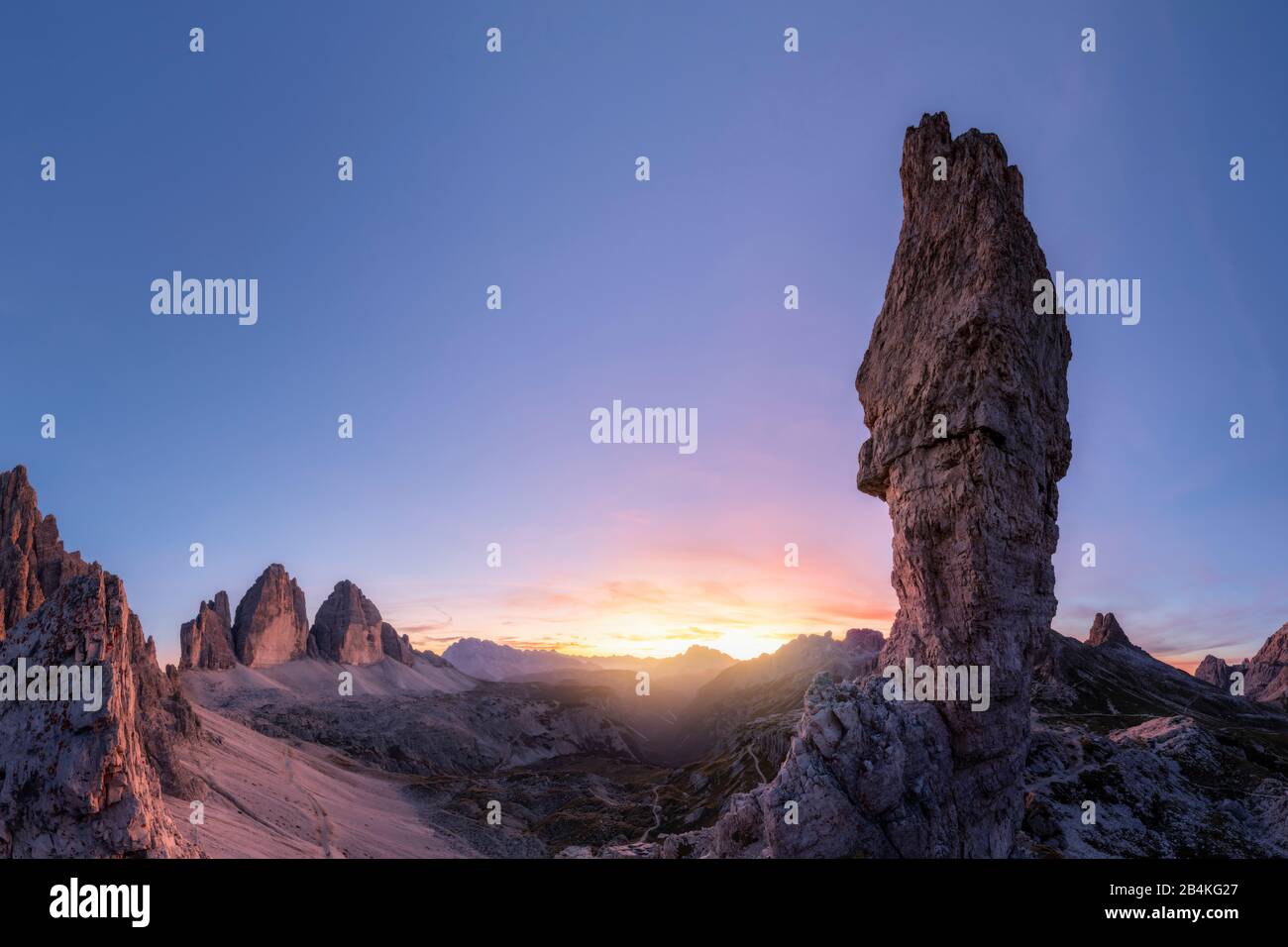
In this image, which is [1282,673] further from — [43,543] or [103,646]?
[43,543]

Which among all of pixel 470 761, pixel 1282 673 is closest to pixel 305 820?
pixel 470 761

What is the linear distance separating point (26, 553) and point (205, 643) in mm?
71376

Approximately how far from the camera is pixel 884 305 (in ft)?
110

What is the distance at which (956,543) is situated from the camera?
28.5 m

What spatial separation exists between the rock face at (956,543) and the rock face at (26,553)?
133 m

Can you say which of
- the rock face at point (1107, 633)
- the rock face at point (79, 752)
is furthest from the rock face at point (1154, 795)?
the rock face at point (1107, 633)

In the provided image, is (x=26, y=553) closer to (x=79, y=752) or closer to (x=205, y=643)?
(x=205, y=643)

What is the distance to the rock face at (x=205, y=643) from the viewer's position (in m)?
172

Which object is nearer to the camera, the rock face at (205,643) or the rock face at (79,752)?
the rock face at (79,752)

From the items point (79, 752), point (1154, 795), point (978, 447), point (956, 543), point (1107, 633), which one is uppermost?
point (978, 447)

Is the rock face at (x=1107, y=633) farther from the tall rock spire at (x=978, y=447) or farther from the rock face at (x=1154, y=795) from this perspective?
the tall rock spire at (x=978, y=447)

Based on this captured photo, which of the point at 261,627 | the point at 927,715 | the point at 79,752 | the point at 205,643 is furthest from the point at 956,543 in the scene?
the point at 261,627

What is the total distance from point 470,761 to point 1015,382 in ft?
490

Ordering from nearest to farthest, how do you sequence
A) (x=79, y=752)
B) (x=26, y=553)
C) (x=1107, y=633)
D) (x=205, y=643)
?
(x=79, y=752) < (x=26, y=553) < (x=205, y=643) < (x=1107, y=633)
